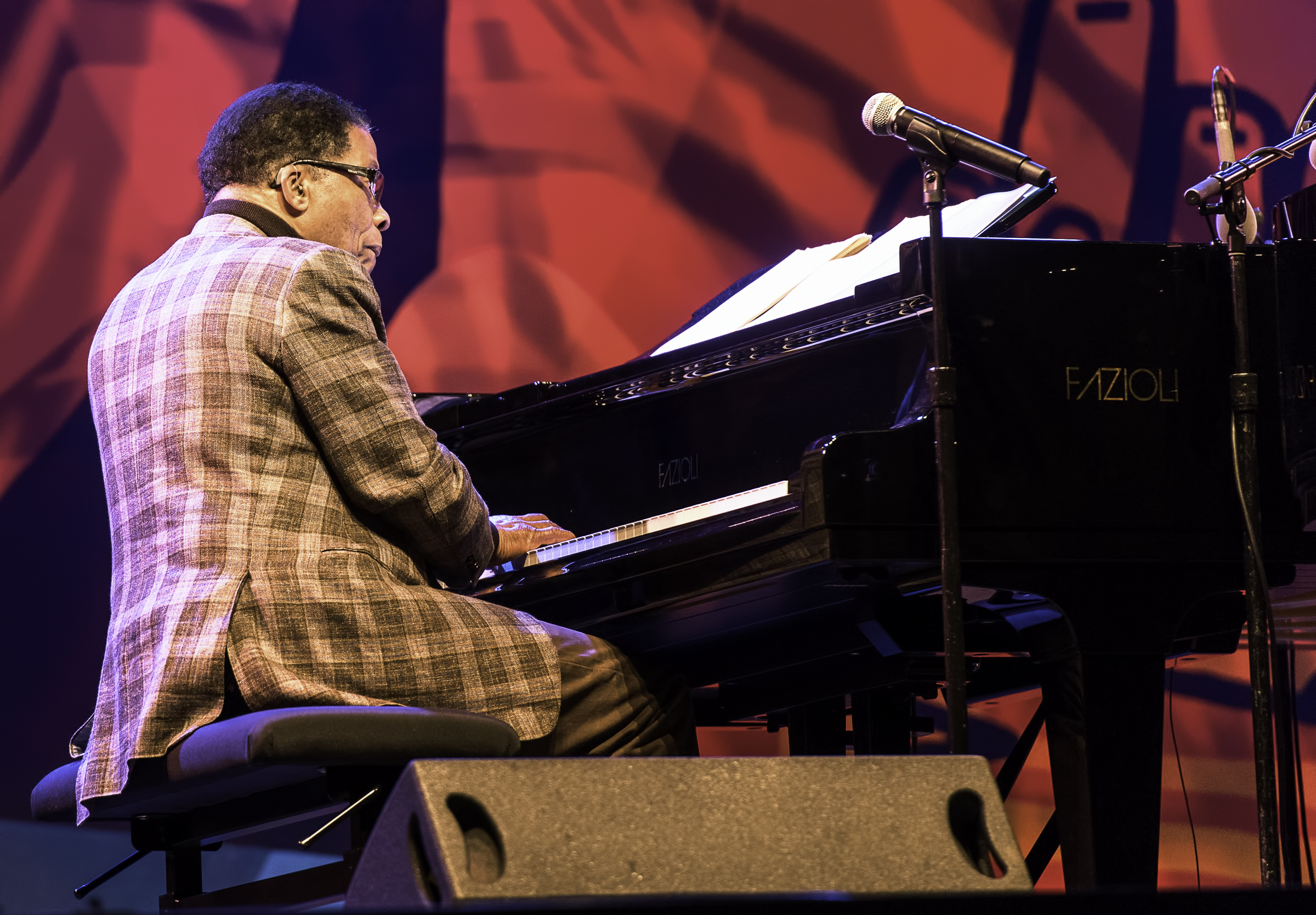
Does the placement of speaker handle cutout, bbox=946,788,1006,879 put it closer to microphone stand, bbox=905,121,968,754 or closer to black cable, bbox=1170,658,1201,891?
microphone stand, bbox=905,121,968,754

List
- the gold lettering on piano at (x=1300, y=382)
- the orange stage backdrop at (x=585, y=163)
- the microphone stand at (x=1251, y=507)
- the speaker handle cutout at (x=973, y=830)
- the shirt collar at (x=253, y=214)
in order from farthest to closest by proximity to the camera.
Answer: the orange stage backdrop at (x=585, y=163), the shirt collar at (x=253, y=214), the gold lettering on piano at (x=1300, y=382), the microphone stand at (x=1251, y=507), the speaker handle cutout at (x=973, y=830)

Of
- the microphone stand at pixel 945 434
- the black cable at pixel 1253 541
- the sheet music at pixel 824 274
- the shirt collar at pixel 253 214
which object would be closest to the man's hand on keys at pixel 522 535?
the sheet music at pixel 824 274

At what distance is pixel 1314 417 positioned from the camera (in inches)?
83.1

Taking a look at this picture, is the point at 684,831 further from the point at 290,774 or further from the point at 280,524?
the point at 280,524

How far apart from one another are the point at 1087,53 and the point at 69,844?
364cm

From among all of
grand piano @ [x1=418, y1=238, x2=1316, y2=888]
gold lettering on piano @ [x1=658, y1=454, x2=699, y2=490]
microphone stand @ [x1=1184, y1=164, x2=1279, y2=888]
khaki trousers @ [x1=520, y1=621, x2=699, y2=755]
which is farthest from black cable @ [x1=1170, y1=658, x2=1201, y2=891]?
khaki trousers @ [x1=520, y1=621, x2=699, y2=755]

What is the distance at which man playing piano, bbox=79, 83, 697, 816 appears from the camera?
75.5 inches

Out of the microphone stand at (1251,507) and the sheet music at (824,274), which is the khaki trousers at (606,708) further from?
the microphone stand at (1251,507)

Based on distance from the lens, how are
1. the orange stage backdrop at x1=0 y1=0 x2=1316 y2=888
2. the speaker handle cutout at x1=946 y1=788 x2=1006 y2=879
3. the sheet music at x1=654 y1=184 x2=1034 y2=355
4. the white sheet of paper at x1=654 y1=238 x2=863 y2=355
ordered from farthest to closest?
the orange stage backdrop at x1=0 y1=0 x2=1316 y2=888, the white sheet of paper at x1=654 y1=238 x2=863 y2=355, the sheet music at x1=654 y1=184 x2=1034 y2=355, the speaker handle cutout at x1=946 y1=788 x2=1006 y2=879

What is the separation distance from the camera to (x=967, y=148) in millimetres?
2131

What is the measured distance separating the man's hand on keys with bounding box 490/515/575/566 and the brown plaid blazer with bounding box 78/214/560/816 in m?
0.22

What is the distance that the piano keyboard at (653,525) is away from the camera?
2.09m

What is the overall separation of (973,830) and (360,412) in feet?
3.43

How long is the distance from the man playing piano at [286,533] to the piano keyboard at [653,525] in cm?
20
